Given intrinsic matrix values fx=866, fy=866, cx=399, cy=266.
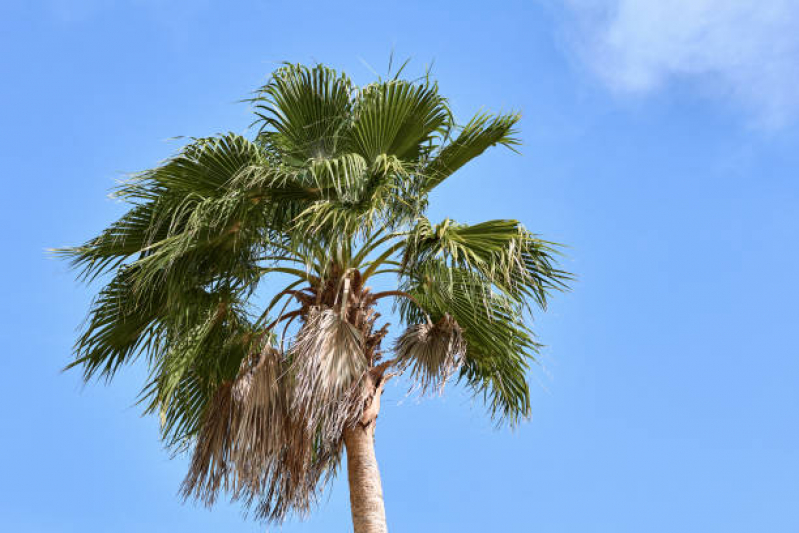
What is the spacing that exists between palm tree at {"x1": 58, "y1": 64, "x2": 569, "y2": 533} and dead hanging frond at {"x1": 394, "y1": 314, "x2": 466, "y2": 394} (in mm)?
13

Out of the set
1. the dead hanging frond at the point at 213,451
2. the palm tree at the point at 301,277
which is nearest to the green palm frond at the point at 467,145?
the palm tree at the point at 301,277

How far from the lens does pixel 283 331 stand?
697 centimetres

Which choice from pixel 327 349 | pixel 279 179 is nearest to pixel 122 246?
pixel 279 179

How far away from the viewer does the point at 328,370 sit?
630 cm

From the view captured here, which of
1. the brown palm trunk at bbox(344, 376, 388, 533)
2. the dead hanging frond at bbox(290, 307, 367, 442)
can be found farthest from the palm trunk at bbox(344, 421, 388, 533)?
the dead hanging frond at bbox(290, 307, 367, 442)

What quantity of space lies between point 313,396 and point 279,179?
1630 millimetres

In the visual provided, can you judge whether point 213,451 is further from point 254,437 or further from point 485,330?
point 485,330

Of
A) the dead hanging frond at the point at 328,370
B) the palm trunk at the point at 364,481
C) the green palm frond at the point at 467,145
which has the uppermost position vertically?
the green palm frond at the point at 467,145

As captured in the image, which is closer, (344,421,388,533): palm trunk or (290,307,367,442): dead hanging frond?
(290,307,367,442): dead hanging frond

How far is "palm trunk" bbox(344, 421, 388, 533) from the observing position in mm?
6515

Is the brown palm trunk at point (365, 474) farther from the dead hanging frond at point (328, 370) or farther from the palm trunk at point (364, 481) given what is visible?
the dead hanging frond at point (328, 370)

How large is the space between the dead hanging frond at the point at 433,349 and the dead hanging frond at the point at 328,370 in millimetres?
499

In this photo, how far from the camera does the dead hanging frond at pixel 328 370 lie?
627 cm

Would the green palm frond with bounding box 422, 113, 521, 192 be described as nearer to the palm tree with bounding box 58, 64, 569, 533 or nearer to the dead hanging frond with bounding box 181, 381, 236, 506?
the palm tree with bounding box 58, 64, 569, 533
